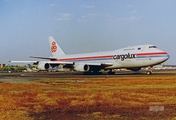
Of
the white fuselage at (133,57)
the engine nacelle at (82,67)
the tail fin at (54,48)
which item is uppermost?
the tail fin at (54,48)

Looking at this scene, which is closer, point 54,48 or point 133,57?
point 133,57

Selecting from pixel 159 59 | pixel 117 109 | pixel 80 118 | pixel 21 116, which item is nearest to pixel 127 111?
pixel 117 109

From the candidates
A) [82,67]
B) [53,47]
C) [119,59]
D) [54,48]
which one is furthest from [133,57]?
[53,47]

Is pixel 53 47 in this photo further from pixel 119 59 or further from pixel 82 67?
pixel 119 59

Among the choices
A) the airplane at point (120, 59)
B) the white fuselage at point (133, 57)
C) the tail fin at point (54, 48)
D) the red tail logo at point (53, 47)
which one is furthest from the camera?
the red tail logo at point (53, 47)

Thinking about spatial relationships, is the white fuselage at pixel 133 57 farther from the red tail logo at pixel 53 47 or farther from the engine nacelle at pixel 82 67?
the red tail logo at pixel 53 47

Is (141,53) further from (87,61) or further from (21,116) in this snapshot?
(21,116)

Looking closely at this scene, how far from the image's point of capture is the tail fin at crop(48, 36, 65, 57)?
2921 inches

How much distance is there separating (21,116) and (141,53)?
39.6 m

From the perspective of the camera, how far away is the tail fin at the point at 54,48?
7419 centimetres

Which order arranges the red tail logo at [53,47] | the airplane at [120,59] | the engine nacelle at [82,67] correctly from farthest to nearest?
1. the red tail logo at [53,47]
2. the engine nacelle at [82,67]
3. the airplane at [120,59]

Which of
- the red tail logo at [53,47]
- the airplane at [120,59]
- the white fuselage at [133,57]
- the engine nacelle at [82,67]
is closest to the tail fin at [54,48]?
the red tail logo at [53,47]

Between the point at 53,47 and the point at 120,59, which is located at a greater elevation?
the point at 53,47

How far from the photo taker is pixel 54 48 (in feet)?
247
